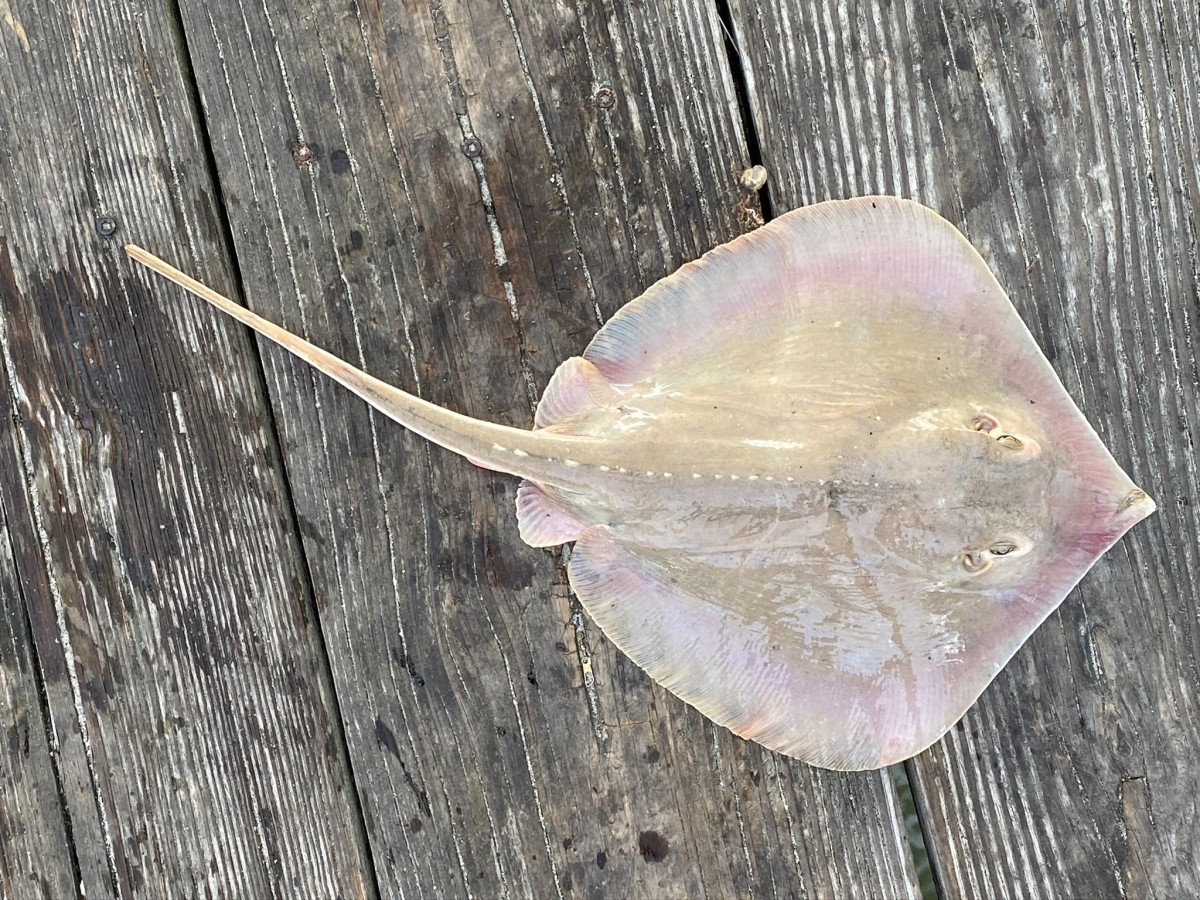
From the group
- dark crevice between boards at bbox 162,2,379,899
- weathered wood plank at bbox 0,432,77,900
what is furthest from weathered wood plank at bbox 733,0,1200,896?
weathered wood plank at bbox 0,432,77,900

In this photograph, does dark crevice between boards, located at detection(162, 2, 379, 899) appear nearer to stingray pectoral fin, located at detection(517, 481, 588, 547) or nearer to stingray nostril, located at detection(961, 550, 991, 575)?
stingray pectoral fin, located at detection(517, 481, 588, 547)

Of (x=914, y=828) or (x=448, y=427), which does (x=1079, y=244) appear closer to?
(x=448, y=427)

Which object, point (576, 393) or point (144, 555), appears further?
point (144, 555)

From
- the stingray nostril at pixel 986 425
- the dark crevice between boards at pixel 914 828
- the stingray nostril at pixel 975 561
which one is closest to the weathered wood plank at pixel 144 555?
the dark crevice between boards at pixel 914 828

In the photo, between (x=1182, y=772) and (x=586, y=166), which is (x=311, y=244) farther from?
(x=1182, y=772)

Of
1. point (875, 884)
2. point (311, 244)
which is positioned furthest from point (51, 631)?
point (875, 884)

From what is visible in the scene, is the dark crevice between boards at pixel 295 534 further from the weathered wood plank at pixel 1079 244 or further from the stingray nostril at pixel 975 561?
the stingray nostril at pixel 975 561

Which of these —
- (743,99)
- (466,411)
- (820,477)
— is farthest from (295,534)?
(743,99)
